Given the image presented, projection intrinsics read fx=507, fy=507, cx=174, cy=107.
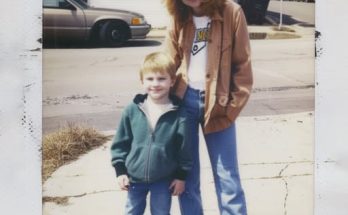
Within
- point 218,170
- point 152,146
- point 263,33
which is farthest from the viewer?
point 263,33

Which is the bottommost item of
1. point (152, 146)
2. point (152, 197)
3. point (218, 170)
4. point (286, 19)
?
point (152, 197)

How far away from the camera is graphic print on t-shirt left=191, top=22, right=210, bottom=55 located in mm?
2199

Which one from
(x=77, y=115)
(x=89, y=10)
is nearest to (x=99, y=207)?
(x=77, y=115)

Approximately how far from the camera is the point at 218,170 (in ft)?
7.42

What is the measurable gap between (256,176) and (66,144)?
3.00 ft

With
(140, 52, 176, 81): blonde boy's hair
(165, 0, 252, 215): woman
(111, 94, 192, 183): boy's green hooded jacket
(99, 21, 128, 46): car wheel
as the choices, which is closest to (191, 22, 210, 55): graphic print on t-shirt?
(165, 0, 252, 215): woman

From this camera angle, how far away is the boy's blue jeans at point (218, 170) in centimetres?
220

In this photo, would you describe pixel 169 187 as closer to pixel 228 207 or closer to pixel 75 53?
pixel 228 207

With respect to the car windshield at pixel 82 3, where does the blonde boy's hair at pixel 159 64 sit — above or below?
below

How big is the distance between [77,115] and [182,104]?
51 cm

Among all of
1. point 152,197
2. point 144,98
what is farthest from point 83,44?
point 152,197

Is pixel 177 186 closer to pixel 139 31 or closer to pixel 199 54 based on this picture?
pixel 199 54

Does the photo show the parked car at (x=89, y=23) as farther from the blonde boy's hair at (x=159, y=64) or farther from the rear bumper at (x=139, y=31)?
the blonde boy's hair at (x=159, y=64)

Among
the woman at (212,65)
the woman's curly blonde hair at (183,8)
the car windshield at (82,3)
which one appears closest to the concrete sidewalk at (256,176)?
the woman at (212,65)
